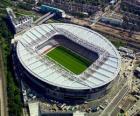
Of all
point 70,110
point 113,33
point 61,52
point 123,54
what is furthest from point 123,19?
point 70,110

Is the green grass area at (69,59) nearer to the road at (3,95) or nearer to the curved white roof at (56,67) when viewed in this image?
the curved white roof at (56,67)

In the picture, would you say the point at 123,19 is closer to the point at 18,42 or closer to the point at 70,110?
the point at 18,42

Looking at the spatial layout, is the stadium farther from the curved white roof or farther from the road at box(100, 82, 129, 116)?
the road at box(100, 82, 129, 116)

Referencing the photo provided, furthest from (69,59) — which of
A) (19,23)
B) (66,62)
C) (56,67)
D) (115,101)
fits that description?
(19,23)

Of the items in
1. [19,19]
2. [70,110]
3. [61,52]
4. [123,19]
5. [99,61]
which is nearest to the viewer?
[70,110]

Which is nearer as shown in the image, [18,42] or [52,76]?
[52,76]

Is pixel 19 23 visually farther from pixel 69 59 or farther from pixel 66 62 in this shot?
pixel 66 62

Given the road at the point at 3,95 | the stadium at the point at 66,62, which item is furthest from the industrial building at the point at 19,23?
the road at the point at 3,95
